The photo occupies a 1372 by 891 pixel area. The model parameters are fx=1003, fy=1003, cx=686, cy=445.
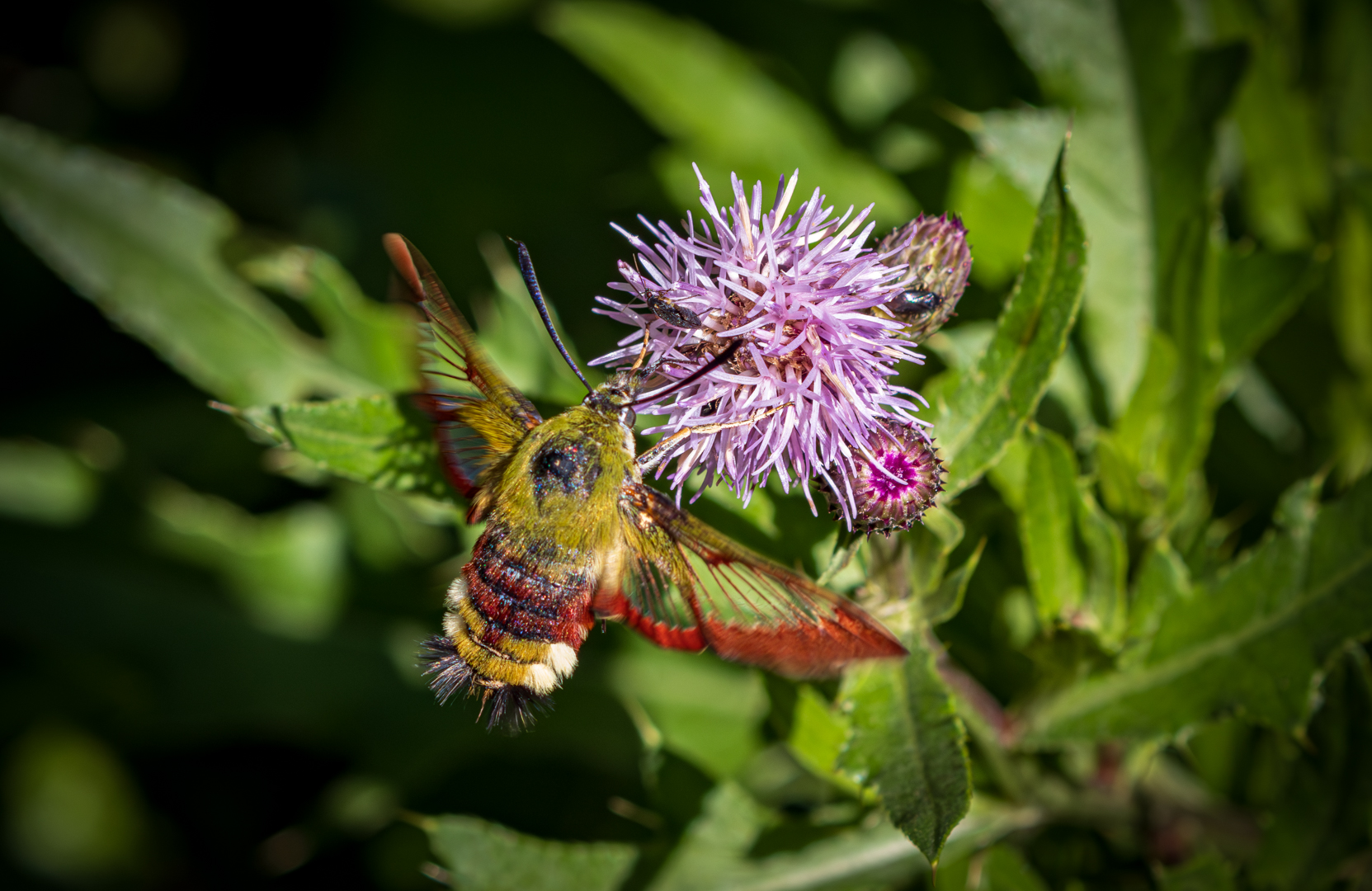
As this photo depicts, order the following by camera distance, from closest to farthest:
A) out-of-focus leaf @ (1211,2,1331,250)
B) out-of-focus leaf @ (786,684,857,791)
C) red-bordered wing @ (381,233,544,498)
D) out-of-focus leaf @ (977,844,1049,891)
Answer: red-bordered wing @ (381,233,544,498) → out-of-focus leaf @ (786,684,857,791) → out-of-focus leaf @ (977,844,1049,891) → out-of-focus leaf @ (1211,2,1331,250)

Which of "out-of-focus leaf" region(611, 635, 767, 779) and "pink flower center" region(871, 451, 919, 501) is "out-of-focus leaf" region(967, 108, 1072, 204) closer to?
"pink flower center" region(871, 451, 919, 501)

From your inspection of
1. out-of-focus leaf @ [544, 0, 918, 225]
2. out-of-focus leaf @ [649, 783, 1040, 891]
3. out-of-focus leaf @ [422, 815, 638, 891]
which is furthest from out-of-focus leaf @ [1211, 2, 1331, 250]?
out-of-focus leaf @ [422, 815, 638, 891]

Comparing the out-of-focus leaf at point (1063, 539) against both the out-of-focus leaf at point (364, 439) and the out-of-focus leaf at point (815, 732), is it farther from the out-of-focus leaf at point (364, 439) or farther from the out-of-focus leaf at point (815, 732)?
the out-of-focus leaf at point (364, 439)

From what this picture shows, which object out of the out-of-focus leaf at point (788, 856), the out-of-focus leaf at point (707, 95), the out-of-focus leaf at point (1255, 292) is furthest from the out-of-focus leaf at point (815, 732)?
A: the out-of-focus leaf at point (707, 95)

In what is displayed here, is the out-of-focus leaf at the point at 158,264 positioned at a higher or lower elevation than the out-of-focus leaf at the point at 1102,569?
lower

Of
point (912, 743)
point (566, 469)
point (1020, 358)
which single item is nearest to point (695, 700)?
point (912, 743)

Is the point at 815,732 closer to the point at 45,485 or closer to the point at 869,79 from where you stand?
the point at 869,79

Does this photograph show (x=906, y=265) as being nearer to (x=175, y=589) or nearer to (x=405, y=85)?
(x=175, y=589)
